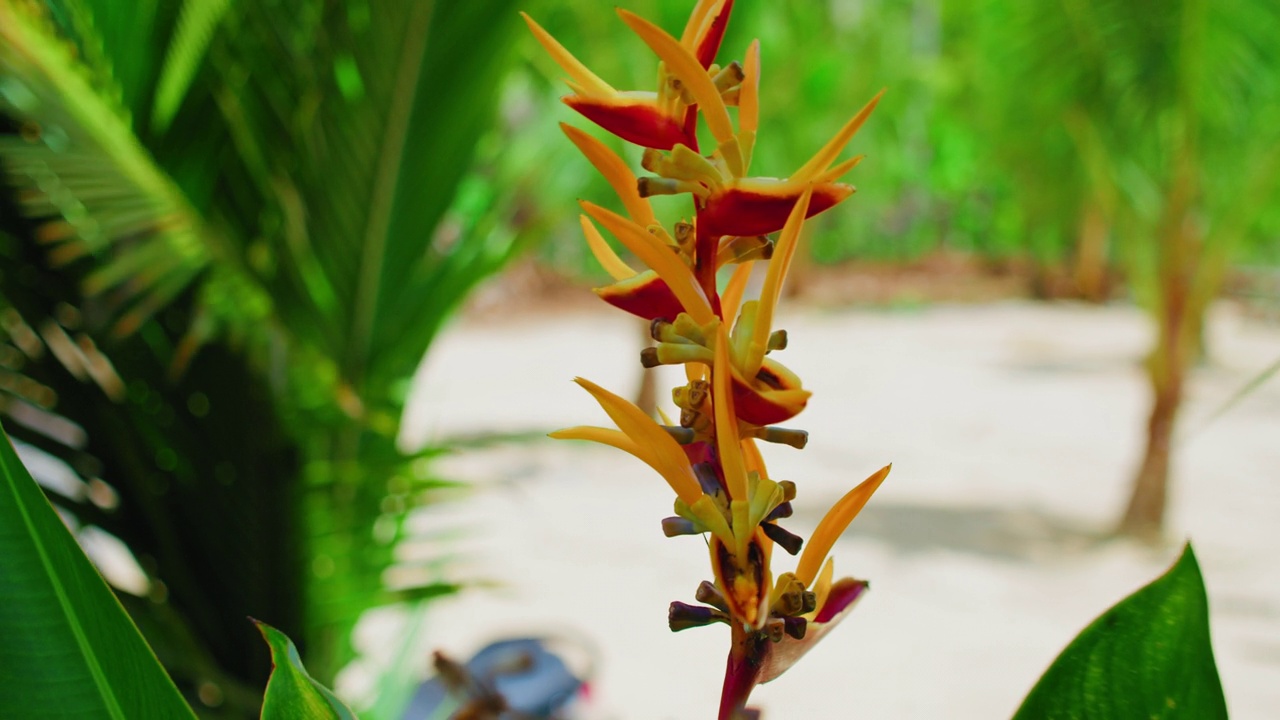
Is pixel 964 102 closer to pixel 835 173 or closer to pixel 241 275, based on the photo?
pixel 241 275

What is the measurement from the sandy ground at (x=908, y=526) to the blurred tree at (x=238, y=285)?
0.65ft

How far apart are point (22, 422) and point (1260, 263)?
12.0m

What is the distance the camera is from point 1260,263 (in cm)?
1048

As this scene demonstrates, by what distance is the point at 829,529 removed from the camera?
0.24 metres

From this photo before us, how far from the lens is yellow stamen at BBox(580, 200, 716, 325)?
227 mm

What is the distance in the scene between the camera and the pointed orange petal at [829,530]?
0.80ft

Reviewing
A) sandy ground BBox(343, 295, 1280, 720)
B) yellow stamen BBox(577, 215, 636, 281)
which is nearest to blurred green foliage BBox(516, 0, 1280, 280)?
yellow stamen BBox(577, 215, 636, 281)

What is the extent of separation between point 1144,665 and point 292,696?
239 mm

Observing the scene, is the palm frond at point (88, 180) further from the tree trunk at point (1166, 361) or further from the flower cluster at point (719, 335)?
the tree trunk at point (1166, 361)

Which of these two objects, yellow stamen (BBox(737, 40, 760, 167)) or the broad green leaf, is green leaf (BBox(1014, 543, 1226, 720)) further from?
the broad green leaf

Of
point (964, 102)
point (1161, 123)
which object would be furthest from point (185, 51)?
point (964, 102)

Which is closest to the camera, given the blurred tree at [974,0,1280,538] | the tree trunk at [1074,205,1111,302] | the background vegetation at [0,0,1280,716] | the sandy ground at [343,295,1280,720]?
the background vegetation at [0,0,1280,716]

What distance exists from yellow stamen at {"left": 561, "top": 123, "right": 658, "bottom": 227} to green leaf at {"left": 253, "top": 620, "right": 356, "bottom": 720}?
0.15m

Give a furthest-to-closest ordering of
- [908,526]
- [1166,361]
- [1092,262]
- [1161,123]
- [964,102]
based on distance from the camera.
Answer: [1092,262] < [964,102] < [908,526] < [1166,361] < [1161,123]
